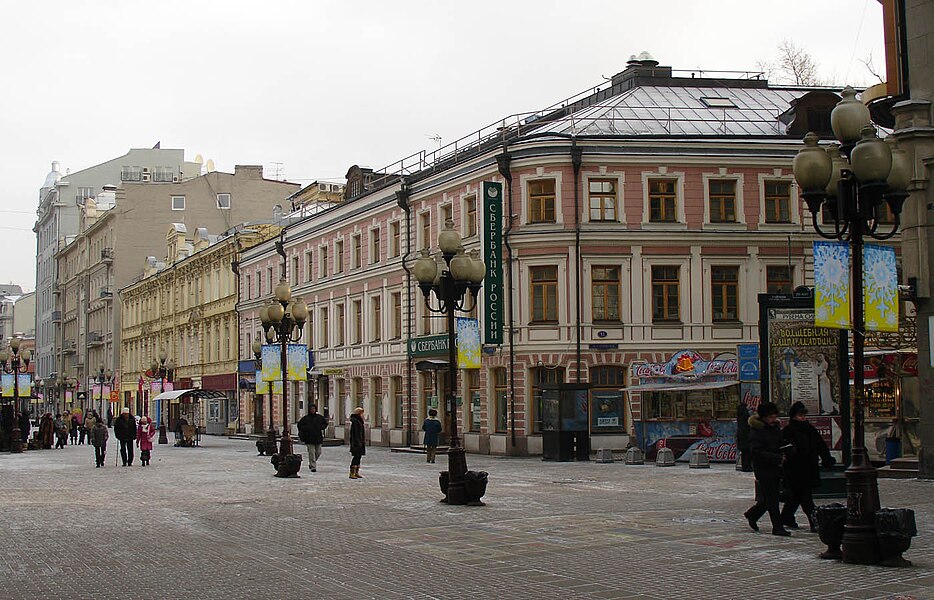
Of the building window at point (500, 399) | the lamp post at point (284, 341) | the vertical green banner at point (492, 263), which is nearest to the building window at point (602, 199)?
the vertical green banner at point (492, 263)

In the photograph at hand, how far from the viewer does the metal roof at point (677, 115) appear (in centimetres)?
3859

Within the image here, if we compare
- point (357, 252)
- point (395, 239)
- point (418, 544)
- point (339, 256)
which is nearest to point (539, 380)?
point (395, 239)

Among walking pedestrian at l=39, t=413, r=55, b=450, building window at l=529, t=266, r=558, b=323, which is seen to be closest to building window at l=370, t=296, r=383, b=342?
building window at l=529, t=266, r=558, b=323

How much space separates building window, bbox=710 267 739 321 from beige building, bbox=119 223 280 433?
30847 millimetres

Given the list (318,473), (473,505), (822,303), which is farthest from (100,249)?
(822,303)

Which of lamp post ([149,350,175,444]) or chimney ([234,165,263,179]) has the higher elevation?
chimney ([234,165,263,179])

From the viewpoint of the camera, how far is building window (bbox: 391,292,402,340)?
4509cm

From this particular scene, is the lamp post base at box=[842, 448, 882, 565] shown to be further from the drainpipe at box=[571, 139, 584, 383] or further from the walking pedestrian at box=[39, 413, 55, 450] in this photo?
the walking pedestrian at box=[39, 413, 55, 450]

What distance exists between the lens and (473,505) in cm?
1905

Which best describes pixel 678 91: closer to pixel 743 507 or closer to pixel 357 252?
pixel 357 252

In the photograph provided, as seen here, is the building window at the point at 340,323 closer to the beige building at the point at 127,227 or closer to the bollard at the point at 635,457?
the bollard at the point at 635,457

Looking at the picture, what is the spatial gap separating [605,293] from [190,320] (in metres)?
43.0

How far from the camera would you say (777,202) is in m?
37.6

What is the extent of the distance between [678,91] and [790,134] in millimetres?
5812
